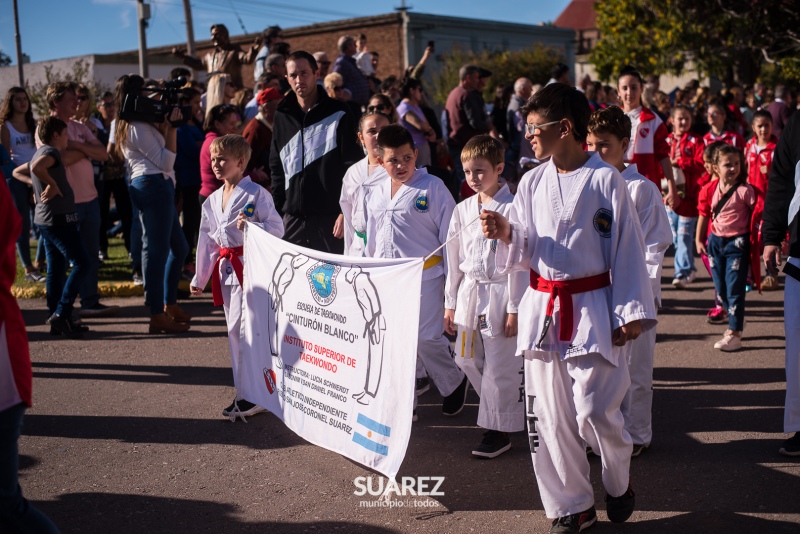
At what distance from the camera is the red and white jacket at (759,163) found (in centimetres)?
979

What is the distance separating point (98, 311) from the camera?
9844 millimetres

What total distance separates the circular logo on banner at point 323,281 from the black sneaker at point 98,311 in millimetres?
5256

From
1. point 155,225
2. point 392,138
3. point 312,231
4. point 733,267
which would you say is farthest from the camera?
point 155,225

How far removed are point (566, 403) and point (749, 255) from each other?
171 inches

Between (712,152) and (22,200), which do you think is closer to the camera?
(712,152)

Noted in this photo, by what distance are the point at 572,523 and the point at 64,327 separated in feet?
20.2

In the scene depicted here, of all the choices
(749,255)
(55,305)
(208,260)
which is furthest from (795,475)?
(55,305)

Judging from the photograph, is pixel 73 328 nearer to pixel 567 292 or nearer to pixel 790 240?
pixel 567 292

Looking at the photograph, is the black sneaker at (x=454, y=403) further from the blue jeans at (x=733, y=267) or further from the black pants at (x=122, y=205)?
the black pants at (x=122, y=205)

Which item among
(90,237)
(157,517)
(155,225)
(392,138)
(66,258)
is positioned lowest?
(157,517)

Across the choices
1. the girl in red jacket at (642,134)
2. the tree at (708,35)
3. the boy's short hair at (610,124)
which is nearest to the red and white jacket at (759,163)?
the girl in red jacket at (642,134)

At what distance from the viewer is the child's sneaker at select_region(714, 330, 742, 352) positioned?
7.80m

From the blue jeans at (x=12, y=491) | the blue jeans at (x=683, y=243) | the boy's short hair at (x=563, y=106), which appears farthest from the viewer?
the blue jeans at (x=683, y=243)

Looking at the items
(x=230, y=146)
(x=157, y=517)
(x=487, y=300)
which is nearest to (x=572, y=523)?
(x=487, y=300)
